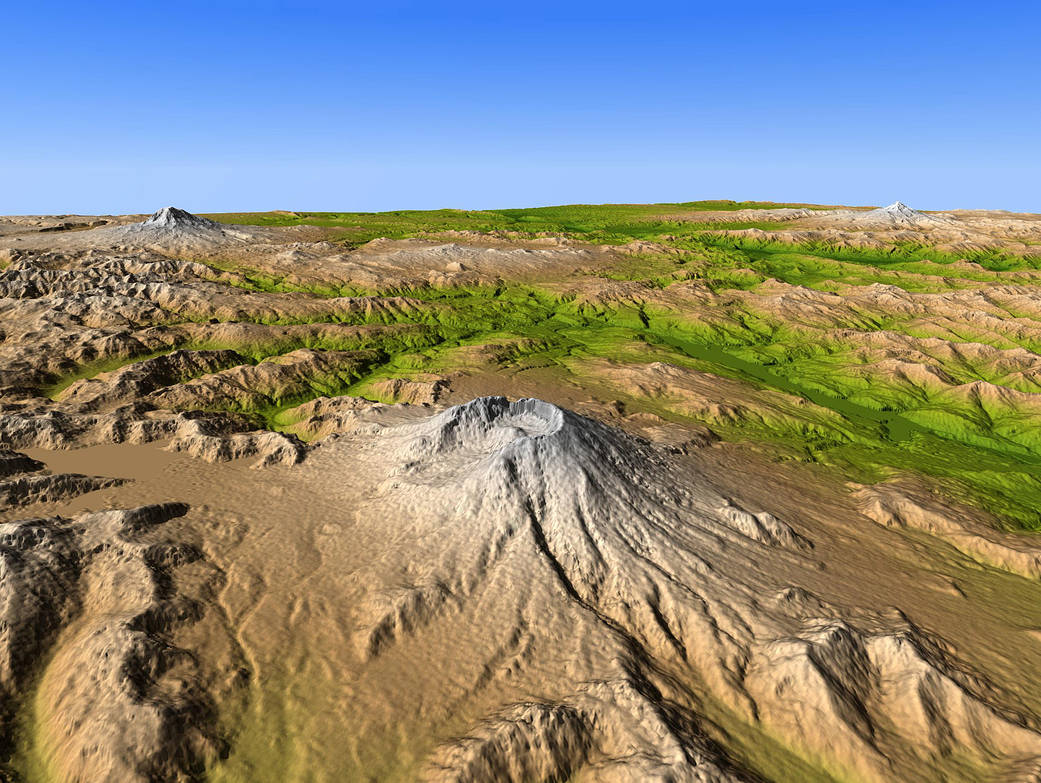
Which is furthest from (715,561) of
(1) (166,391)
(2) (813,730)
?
(1) (166,391)

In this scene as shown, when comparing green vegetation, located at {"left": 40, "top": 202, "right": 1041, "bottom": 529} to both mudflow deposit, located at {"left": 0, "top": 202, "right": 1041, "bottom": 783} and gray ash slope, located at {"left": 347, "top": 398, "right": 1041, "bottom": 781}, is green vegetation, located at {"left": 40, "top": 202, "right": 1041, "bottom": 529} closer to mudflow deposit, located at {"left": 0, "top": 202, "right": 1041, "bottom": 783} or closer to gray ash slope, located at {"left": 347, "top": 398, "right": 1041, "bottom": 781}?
mudflow deposit, located at {"left": 0, "top": 202, "right": 1041, "bottom": 783}

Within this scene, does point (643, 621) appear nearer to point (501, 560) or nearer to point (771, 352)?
point (501, 560)

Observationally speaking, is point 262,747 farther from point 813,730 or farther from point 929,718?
point 929,718

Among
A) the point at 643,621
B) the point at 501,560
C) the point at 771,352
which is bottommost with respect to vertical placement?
the point at 643,621

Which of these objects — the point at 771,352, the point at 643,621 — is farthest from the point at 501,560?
the point at 771,352

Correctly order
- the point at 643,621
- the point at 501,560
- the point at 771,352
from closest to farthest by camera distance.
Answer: the point at 643,621 → the point at 501,560 → the point at 771,352

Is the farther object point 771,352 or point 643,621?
point 771,352

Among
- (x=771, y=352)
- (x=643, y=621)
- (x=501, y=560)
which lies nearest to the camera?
(x=643, y=621)
